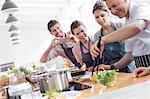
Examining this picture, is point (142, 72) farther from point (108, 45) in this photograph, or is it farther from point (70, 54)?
point (70, 54)

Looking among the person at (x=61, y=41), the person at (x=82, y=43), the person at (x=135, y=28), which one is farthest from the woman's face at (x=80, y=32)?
the person at (x=135, y=28)

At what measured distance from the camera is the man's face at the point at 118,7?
7.06 ft

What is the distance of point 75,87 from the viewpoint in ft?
7.19

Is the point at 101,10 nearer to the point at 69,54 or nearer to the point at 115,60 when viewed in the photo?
the point at 115,60

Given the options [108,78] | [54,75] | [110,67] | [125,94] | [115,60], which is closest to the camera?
[125,94]

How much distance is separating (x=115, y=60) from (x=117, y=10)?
2.59ft

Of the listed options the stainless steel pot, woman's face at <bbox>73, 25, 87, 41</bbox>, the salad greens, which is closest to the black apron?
woman's face at <bbox>73, 25, 87, 41</bbox>

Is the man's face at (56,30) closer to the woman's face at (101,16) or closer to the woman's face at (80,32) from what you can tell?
the woman's face at (80,32)

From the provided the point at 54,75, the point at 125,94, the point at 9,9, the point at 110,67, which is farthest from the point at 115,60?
the point at 9,9

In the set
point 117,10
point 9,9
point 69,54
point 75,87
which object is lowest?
point 75,87

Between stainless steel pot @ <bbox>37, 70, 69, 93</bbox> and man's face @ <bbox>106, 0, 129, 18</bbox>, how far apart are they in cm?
58

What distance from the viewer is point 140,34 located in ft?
7.33

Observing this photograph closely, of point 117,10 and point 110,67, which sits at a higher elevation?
point 117,10

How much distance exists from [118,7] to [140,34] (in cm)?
26
